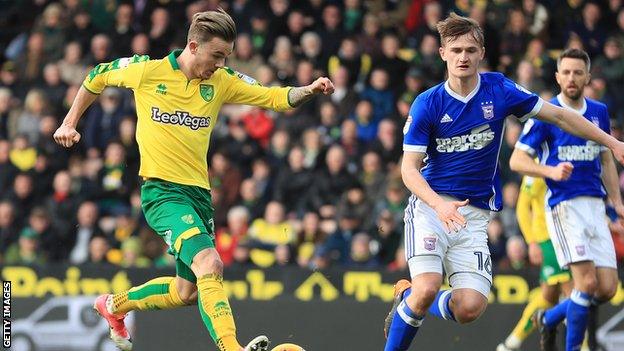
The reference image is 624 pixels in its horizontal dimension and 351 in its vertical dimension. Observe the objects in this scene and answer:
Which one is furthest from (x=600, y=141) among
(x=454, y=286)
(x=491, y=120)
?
(x=454, y=286)

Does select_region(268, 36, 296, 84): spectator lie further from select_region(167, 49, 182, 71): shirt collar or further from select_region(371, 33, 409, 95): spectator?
select_region(167, 49, 182, 71): shirt collar

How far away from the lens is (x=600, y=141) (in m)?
9.04

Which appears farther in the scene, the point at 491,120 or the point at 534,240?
the point at 534,240

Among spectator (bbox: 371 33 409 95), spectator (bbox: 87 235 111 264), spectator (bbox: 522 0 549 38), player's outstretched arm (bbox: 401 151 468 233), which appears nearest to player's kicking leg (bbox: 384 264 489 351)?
player's outstretched arm (bbox: 401 151 468 233)

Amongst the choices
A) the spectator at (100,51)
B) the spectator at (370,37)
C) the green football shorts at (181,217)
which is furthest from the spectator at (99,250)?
the green football shorts at (181,217)

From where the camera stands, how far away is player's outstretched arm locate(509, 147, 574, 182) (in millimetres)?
9992

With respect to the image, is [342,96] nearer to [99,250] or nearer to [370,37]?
[370,37]

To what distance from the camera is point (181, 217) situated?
30.5ft

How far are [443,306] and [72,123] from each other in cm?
297

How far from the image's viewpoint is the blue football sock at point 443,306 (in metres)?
9.52

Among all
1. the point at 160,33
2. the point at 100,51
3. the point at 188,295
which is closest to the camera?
the point at 188,295

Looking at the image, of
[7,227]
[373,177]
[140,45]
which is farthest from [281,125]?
[7,227]

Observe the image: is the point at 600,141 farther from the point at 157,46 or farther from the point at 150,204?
the point at 157,46

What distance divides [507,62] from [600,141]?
7.46 metres
